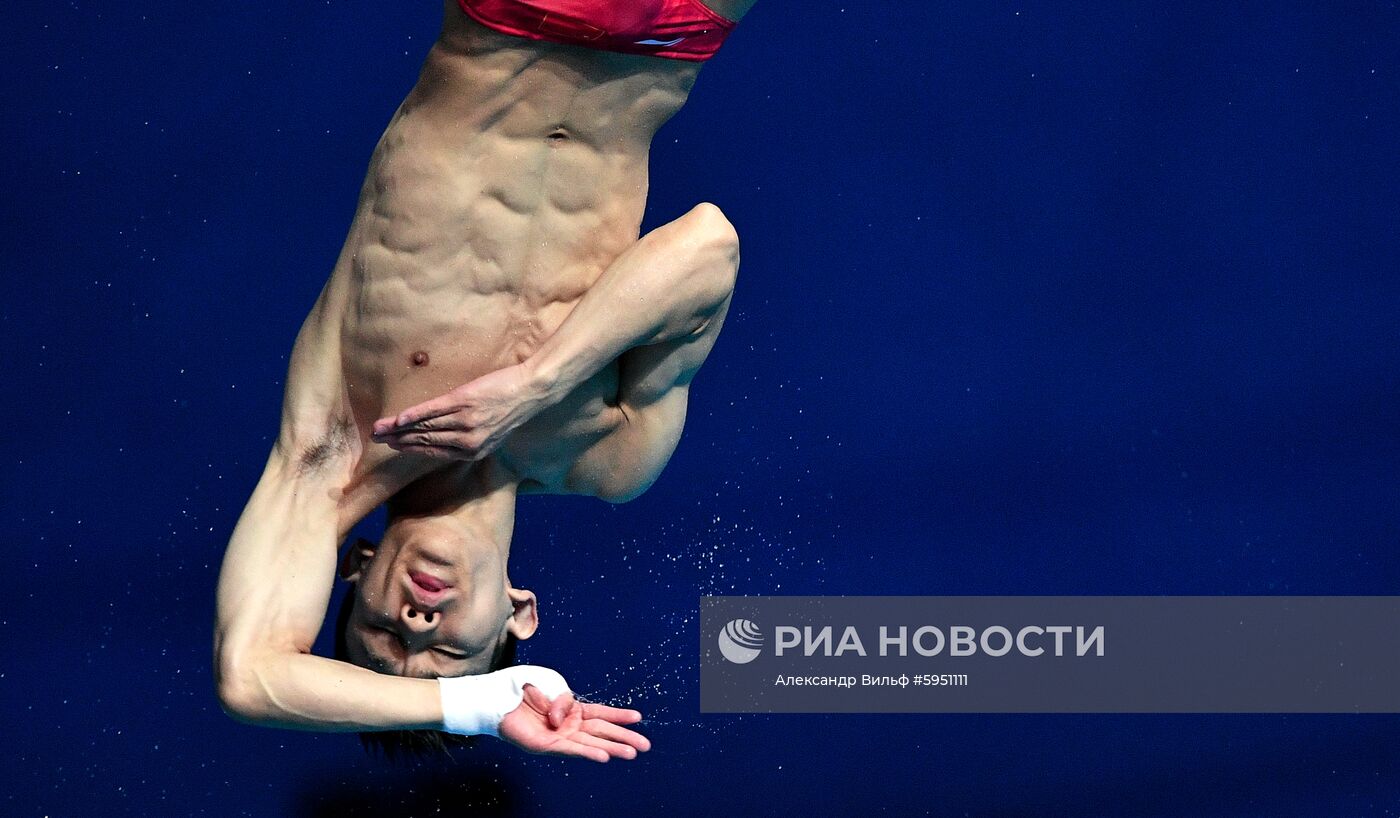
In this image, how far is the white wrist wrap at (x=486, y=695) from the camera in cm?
298

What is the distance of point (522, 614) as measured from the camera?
3449 mm

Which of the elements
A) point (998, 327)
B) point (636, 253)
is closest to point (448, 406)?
point (636, 253)

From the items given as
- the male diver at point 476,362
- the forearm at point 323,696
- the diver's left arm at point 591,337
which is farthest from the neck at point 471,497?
the forearm at point 323,696

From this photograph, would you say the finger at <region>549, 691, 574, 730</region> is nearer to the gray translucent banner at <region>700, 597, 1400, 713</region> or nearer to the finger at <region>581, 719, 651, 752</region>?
the finger at <region>581, 719, 651, 752</region>

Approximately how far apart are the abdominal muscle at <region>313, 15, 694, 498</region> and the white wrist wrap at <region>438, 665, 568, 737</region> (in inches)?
16.0

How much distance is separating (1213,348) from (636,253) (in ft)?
6.30

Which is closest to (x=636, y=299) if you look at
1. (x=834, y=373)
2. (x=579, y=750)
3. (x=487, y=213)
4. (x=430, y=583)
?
(x=487, y=213)

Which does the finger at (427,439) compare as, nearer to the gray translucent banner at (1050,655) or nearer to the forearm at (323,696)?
the forearm at (323,696)

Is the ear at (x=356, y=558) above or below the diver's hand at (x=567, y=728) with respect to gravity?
above

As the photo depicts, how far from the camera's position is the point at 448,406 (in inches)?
118

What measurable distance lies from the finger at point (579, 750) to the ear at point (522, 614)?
0.50m

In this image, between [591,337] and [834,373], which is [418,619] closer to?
[591,337]

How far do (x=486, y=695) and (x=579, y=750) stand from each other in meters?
0.16

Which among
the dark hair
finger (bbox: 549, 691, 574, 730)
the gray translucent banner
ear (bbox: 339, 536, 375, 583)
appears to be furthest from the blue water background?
finger (bbox: 549, 691, 574, 730)
